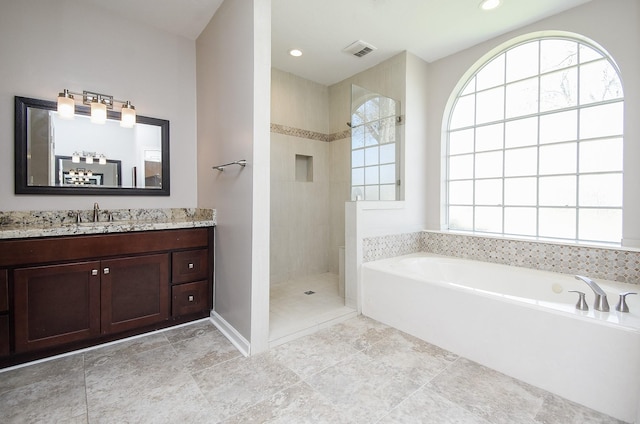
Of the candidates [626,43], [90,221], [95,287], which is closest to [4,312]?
[95,287]

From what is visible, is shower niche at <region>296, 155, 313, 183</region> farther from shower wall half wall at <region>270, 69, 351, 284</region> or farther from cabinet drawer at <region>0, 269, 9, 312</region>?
cabinet drawer at <region>0, 269, 9, 312</region>

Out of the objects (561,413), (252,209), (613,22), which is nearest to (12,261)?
(252,209)

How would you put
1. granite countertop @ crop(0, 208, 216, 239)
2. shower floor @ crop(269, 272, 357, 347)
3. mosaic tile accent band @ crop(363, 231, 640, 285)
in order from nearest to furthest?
granite countertop @ crop(0, 208, 216, 239), mosaic tile accent band @ crop(363, 231, 640, 285), shower floor @ crop(269, 272, 357, 347)

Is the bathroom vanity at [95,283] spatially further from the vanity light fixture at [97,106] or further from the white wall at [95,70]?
the vanity light fixture at [97,106]

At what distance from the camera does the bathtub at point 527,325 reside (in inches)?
56.8

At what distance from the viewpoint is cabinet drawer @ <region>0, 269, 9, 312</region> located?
1725mm

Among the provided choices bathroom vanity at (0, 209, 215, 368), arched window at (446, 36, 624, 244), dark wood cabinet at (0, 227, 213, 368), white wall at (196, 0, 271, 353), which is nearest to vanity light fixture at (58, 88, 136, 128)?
white wall at (196, 0, 271, 353)

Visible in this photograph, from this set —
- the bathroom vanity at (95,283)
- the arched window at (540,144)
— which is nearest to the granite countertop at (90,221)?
the bathroom vanity at (95,283)

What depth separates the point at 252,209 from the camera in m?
1.99

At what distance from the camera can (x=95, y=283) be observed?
2016mm

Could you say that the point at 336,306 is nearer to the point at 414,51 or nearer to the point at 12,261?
the point at 12,261

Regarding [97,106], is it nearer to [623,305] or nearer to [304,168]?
[304,168]

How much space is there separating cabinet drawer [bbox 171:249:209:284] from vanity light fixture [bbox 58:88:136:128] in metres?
1.25

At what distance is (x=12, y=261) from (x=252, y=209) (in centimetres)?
146
